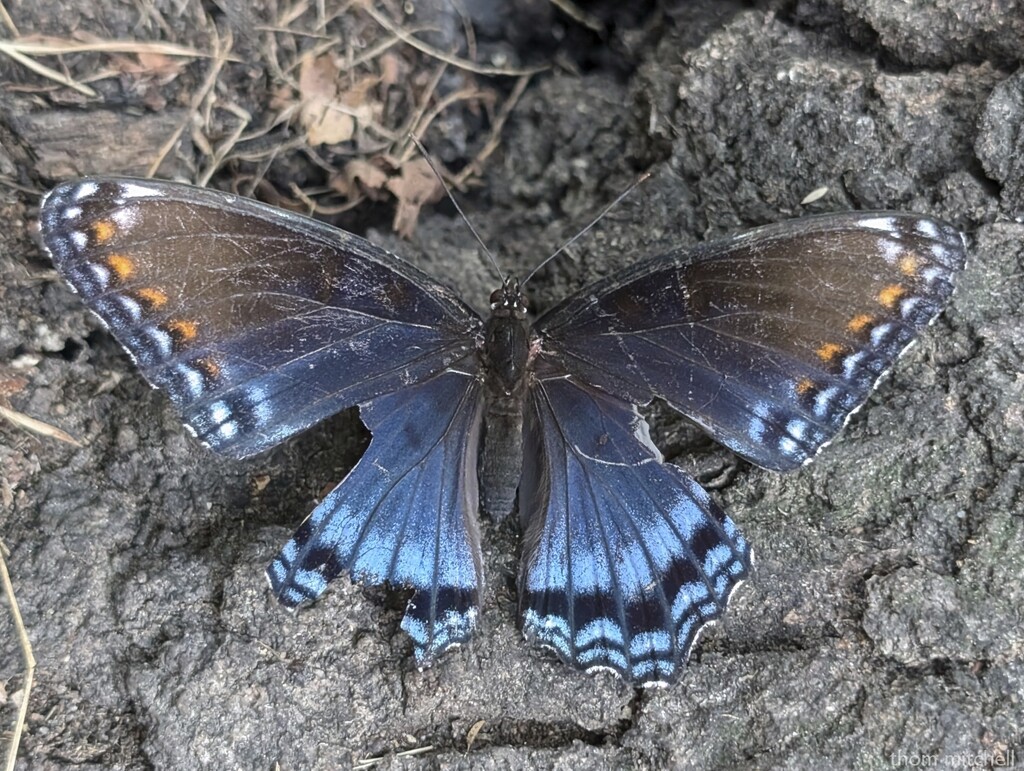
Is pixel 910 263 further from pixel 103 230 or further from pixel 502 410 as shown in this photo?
pixel 103 230

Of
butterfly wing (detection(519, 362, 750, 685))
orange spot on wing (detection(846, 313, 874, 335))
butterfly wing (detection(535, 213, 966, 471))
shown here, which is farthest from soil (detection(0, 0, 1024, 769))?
orange spot on wing (detection(846, 313, 874, 335))

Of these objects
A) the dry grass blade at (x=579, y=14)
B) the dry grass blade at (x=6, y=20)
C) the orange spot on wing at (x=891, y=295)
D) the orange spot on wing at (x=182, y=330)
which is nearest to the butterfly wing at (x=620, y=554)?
the orange spot on wing at (x=891, y=295)

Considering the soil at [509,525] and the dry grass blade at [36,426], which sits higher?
the soil at [509,525]

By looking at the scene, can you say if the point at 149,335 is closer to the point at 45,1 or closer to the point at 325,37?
the point at 45,1

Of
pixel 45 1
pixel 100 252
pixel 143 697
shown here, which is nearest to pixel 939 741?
pixel 143 697

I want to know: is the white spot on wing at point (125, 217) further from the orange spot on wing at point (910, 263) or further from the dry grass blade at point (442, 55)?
the orange spot on wing at point (910, 263)

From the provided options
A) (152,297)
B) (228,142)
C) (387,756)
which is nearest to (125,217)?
(152,297)
